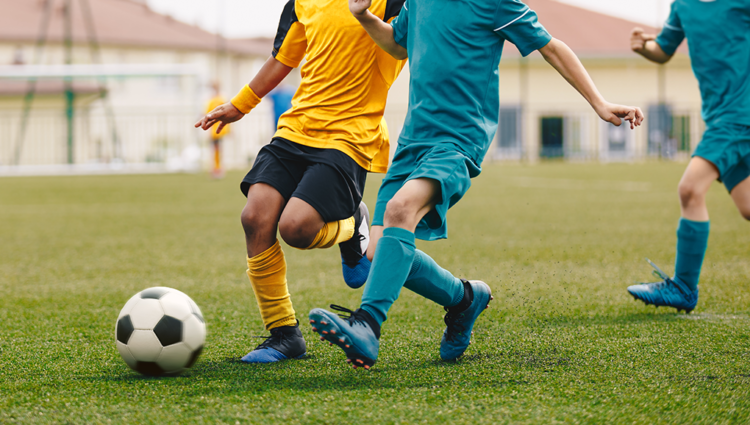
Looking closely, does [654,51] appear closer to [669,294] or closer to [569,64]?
[669,294]

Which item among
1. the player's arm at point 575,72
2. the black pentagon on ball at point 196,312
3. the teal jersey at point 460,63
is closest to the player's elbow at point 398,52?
the teal jersey at point 460,63

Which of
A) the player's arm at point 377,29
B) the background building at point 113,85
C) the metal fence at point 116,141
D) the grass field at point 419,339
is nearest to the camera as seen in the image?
the grass field at point 419,339

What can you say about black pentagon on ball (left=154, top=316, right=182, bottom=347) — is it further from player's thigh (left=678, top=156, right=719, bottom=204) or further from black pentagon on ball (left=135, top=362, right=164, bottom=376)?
player's thigh (left=678, top=156, right=719, bottom=204)

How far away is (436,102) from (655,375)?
1227 millimetres

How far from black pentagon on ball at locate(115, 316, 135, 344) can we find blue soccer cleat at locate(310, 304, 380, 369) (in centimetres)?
77

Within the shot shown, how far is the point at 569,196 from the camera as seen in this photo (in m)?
11.4

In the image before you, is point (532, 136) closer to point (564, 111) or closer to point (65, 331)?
point (564, 111)


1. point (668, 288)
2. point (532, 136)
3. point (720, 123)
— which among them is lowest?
point (532, 136)

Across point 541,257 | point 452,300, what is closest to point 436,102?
point 452,300

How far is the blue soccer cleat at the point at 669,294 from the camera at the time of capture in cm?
360

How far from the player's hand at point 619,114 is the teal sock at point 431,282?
81cm

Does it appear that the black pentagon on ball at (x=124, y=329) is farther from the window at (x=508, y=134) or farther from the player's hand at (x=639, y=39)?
the window at (x=508, y=134)

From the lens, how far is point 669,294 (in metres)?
3.62

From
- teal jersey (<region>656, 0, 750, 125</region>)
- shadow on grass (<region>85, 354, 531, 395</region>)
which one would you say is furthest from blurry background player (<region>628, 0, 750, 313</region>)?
shadow on grass (<region>85, 354, 531, 395</region>)
